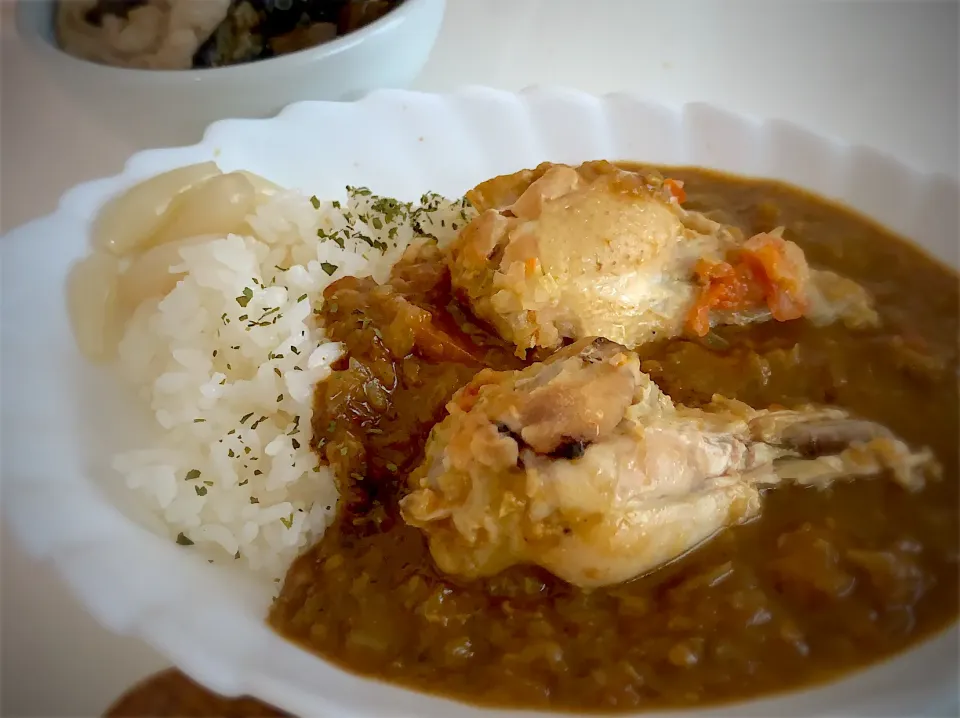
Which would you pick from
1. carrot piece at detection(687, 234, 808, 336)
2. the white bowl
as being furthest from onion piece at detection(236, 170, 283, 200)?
carrot piece at detection(687, 234, 808, 336)

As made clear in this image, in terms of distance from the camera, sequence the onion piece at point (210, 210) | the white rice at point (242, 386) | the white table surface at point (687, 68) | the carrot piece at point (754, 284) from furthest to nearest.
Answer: the white table surface at point (687, 68)
the onion piece at point (210, 210)
the carrot piece at point (754, 284)
the white rice at point (242, 386)

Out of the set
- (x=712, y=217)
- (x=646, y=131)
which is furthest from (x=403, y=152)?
(x=712, y=217)

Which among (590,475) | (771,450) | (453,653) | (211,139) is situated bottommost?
(453,653)

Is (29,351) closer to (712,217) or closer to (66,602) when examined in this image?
(66,602)

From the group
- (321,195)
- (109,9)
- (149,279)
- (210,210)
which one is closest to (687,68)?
(321,195)

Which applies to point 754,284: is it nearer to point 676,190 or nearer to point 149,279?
point 676,190

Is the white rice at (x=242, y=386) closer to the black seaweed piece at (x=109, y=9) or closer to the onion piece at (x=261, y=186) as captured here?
the onion piece at (x=261, y=186)

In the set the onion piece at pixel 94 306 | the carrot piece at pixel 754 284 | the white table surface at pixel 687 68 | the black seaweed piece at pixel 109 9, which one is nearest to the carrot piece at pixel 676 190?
the carrot piece at pixel 754 284
